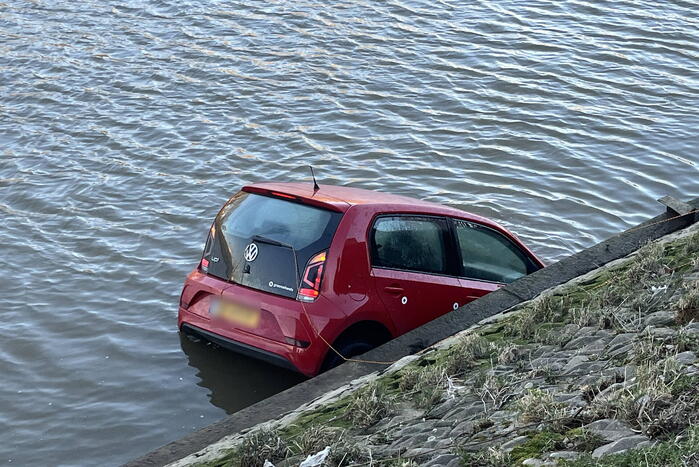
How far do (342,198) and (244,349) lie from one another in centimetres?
135

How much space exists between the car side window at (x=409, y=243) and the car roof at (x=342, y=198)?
0.32 feet

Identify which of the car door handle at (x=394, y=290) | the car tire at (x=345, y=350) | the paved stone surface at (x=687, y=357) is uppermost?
the paved stone surface at (x=687, y=357)

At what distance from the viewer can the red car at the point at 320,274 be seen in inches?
298

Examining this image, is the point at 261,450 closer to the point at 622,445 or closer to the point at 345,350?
the point at 622,445

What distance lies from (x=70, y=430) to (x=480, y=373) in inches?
130

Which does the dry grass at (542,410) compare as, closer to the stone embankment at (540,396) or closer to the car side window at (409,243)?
the stone embankment at (540,396)

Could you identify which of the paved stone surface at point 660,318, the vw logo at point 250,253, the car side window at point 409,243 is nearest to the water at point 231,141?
the vw logo at point 250,253

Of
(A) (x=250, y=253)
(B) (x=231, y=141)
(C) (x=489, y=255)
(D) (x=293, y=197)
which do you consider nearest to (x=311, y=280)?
(A) (x=250, y=253)

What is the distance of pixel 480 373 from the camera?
593cm

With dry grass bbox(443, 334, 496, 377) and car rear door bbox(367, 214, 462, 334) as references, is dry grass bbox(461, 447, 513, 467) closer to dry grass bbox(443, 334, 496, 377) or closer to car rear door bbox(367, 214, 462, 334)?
dry grass bbox(443, 334, 496, 377)

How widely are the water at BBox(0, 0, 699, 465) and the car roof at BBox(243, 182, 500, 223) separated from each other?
1.46 m

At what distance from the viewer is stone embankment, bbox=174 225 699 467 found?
4.54m

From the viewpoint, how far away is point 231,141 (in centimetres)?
1379

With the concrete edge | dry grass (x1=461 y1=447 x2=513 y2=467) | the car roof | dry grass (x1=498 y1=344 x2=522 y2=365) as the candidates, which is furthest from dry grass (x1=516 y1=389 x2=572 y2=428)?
the car roof
